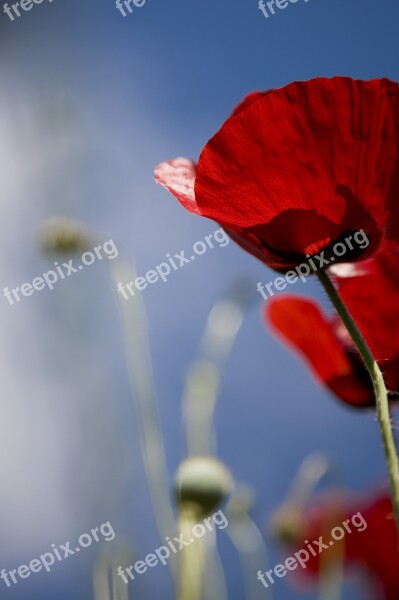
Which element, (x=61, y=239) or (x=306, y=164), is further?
(x=61, y=239)

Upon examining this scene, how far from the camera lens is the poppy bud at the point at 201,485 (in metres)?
0.55

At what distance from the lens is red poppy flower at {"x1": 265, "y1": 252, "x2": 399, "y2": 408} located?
511 mm

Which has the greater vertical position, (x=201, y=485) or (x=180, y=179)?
(x=180, y=179)

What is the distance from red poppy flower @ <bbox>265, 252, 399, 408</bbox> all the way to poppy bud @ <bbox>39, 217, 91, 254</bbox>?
0.26 meters

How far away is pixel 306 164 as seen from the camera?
1.41 feet

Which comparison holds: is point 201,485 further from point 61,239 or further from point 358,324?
point 61,239

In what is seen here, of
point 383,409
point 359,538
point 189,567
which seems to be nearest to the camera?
point 383,409

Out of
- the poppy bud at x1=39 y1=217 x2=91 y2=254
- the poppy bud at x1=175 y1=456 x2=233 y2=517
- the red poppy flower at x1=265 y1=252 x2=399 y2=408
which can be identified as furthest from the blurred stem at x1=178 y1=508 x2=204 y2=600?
the poppy bud at x1=39 y1=217 x2=91 y2=254

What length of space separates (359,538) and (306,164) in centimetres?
45

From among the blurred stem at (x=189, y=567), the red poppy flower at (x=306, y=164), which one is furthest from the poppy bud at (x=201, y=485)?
the red poppy flower at (x=306, y=164)

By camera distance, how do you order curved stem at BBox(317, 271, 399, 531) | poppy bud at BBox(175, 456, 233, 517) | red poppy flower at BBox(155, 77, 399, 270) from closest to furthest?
curved stem at BBox(317, 271, 399, 531)
red poppy flower at BBox(155, 77, 399, 270)
poppy bud at BBox(175, 456, 233, 517)

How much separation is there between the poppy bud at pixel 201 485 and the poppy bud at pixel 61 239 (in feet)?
0.94

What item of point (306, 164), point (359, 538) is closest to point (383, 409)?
point (306, 164)

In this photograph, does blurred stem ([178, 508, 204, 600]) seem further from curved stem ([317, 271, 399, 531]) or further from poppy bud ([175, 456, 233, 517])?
curved stem ([317, 271, 399, 531])
